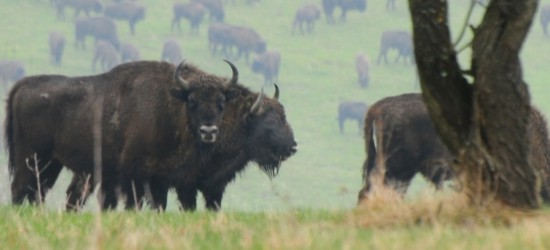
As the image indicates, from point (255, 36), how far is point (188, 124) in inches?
4496

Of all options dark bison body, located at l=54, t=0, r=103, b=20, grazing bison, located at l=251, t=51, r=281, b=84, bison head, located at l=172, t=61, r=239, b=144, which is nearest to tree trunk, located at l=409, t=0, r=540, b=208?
bison head, located at l=172, t=61, r=239, b=144

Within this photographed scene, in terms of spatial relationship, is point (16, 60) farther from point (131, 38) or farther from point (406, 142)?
point (406, 142)

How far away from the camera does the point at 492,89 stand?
9.57 metres

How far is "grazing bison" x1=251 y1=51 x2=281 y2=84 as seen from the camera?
12100cm

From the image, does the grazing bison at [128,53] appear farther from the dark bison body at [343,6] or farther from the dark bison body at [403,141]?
the dark bison body at [403,141]

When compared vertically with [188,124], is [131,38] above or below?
below

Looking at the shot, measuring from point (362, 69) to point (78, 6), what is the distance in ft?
127

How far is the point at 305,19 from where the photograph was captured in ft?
452

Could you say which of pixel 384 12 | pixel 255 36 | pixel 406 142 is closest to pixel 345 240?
pixel 406 142

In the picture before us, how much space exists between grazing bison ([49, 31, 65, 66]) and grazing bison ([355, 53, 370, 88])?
24.4 meters

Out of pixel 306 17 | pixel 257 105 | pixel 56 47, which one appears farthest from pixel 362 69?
pixel 257 105

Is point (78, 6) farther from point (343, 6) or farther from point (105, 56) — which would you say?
point (343, 6)

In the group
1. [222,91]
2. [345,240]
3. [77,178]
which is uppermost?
[345,240]

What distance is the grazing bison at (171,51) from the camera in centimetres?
11843
